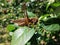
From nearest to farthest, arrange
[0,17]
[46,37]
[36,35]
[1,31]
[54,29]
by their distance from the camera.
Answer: [54,29], [36,35], [46,37], [1,31], [0,17]

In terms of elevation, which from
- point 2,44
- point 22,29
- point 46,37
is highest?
point 22,29

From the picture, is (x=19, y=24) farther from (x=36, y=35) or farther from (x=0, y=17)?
(x=0, y=17)

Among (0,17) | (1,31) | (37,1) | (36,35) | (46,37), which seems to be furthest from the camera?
(0,17)

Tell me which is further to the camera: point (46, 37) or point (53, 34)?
point (46, 37)

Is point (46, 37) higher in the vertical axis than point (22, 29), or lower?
lower

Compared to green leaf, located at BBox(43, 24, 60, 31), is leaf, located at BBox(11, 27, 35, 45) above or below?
below

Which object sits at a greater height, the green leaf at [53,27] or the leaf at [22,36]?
the green leaf at [53,27]

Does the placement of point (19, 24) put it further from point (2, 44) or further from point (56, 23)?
point (2, 44)


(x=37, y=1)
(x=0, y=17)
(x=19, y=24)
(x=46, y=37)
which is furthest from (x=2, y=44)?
(x=19, y=24)
